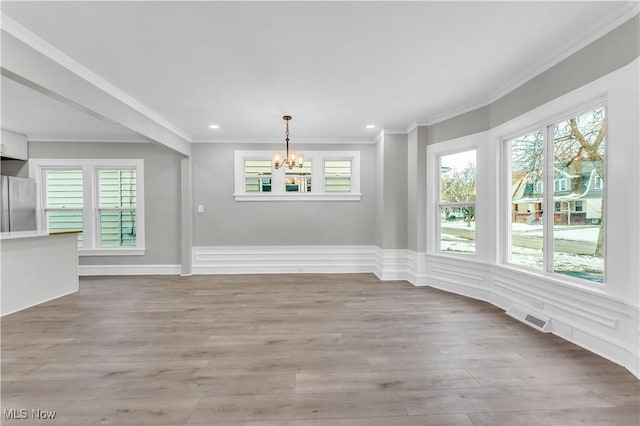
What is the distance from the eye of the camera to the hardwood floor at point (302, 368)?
175 cm

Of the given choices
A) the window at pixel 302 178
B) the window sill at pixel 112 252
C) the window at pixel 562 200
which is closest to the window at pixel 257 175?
the window at pixel 302 178

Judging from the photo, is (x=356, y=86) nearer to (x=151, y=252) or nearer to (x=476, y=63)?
(x=476, y=63)

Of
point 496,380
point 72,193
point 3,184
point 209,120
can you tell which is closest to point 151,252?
point 72,193

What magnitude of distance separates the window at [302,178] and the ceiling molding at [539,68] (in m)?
1.57

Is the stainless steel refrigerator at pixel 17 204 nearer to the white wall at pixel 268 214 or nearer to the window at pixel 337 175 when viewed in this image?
the white wall at pixel 268 214

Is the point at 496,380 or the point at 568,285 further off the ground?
the point at 568,285

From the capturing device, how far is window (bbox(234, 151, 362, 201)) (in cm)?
571

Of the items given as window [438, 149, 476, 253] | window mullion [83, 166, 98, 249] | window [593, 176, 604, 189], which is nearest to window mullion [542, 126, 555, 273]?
window [593, 176, 604, 189]

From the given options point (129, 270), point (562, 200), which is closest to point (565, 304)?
point (562, 200)

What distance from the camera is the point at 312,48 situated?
2.55m

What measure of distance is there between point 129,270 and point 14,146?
9.91ft

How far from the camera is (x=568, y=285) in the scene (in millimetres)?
2666

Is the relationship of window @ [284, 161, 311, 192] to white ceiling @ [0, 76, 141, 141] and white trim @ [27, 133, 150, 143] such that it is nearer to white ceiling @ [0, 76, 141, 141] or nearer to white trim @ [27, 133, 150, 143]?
white ceiling @ [0, 76, 141, 141]

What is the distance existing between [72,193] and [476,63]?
23.4 feet
